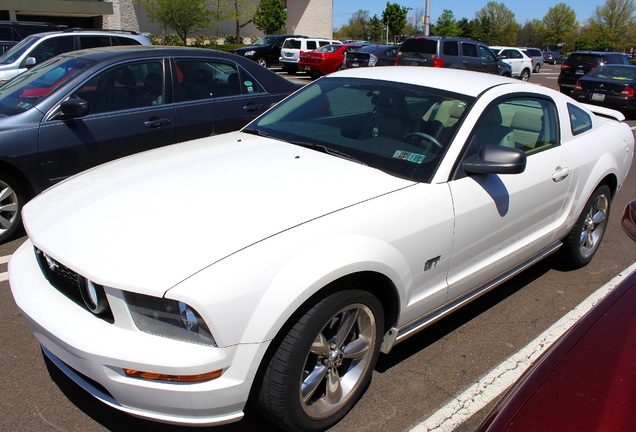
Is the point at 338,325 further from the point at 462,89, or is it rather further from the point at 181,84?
the point at 181,84

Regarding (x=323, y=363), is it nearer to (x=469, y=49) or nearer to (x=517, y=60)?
(x=469, y=49)

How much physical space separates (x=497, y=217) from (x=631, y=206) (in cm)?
70

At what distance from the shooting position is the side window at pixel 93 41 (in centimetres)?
989

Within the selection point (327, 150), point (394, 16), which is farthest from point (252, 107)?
point (394, 16)

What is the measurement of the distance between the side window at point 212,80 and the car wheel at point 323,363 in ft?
12.5

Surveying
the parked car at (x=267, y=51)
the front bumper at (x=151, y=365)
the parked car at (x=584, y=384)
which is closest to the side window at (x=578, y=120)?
the parked car at (x=584, y=384)

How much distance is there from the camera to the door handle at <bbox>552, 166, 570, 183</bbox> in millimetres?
3696

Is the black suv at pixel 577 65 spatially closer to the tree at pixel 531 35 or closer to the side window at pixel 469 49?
the side window at pixel 469 49

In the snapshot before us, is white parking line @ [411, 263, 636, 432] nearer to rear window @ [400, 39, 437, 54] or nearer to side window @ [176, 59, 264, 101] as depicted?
side window @ [176, 59, 264, 101]

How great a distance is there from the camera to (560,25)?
251 ft

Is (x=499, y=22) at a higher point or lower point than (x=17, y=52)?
higher

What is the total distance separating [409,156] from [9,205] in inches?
142

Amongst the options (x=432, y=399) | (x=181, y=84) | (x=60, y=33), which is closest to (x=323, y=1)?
(x=60, y=33)

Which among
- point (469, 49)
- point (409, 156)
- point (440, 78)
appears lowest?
point (409, 156)
